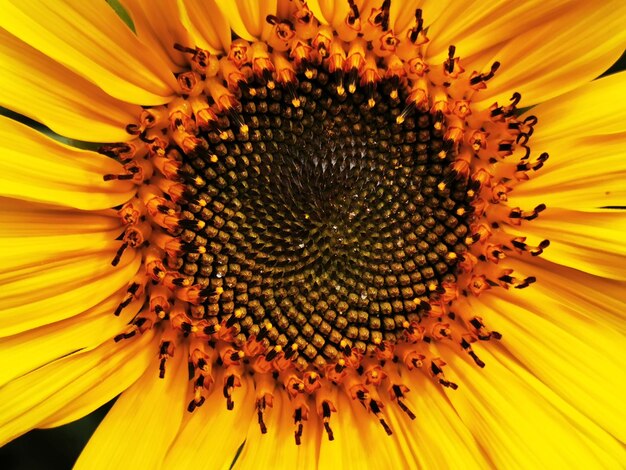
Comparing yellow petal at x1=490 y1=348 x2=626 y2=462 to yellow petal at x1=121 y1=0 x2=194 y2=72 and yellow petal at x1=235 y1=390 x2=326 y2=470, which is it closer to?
yellow petal at x1=235 y1=390 x2=326 y2=470

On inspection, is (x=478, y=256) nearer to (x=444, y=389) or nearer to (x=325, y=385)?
(x=444, y=389)

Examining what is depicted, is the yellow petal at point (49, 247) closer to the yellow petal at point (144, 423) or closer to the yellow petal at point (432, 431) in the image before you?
the yellow petal at point (144, 423)

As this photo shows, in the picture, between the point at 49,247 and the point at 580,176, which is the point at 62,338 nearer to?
the point at 49,247

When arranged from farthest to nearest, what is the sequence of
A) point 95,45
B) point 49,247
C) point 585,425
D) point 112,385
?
point 585,425 → point 112,385 → point 49,247 → point 95,45

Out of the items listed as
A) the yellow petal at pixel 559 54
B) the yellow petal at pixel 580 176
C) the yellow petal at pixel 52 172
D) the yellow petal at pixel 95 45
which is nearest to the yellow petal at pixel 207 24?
the yellow petal at pixel 95 45

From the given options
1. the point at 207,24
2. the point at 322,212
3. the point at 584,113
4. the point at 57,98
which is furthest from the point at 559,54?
the point at 57,98

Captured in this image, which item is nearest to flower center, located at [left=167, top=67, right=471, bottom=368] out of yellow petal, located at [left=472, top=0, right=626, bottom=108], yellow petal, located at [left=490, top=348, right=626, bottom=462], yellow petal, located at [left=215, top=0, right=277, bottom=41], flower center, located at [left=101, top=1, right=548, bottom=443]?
flower center, located at [left=101, top=1, right=548, bottom=443]
